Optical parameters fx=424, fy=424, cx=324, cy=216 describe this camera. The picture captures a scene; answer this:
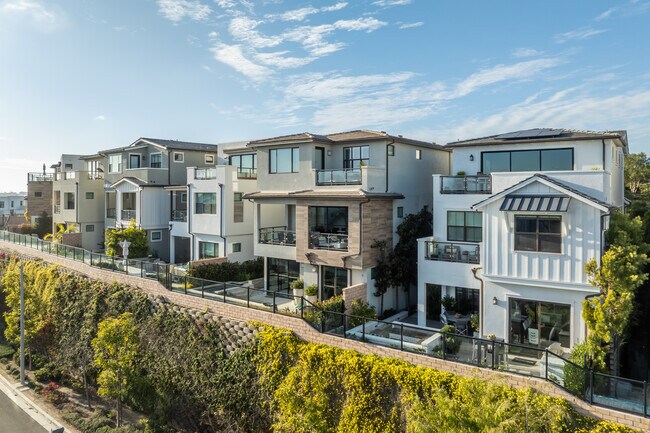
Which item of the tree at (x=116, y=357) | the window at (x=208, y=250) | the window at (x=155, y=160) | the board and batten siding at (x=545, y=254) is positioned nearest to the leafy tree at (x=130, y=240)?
the window at (x=208, y=250)

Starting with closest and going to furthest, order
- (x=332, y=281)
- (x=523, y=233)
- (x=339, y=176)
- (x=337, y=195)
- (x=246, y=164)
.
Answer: (x=523, y=233) → (x=337, y=195) → (x=332, y=281) → (x=339, y=176) → (x=246, y=164)

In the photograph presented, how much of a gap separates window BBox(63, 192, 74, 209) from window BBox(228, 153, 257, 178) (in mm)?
20243

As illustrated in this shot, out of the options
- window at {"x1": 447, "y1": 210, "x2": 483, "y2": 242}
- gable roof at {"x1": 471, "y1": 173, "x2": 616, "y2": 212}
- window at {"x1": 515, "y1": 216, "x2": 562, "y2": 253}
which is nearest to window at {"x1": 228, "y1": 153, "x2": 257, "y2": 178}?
window at {"x1": 447, "y1": 210, "x2": 483, "y2": 242}

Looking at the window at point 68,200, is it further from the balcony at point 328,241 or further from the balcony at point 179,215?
the balcony at point 328,241

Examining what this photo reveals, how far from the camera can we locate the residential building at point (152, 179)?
3356cm

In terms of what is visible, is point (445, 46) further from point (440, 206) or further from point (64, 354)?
point (64, 354)

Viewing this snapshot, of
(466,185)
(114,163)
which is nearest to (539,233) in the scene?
(466,185)

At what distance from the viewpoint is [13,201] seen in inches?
3460

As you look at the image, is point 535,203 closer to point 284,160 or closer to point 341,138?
point 341,138

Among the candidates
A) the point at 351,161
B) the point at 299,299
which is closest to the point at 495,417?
the point at 299,299

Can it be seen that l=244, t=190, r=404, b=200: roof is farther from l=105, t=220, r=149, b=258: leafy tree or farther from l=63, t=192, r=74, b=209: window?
l=63, t=192, r=74, b=209: window

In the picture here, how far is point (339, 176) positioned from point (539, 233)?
33.0 ft

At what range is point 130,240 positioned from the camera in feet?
98.4

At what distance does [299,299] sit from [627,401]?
37.3 ft
